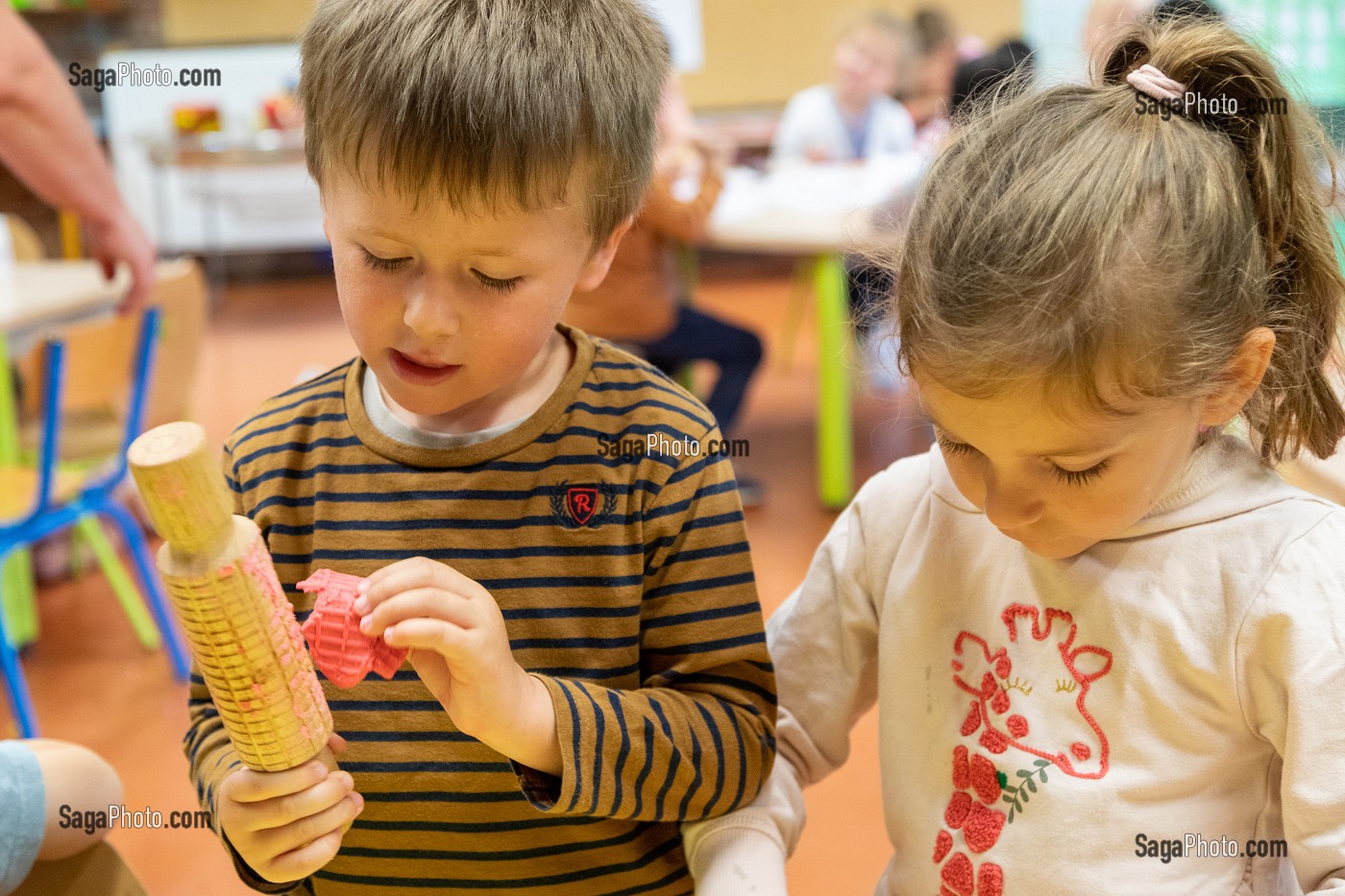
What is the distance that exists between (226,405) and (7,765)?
14.0ft

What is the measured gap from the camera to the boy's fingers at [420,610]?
764 millimetres

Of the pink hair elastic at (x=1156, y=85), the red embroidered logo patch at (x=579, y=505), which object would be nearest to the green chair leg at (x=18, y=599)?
the red embroidered logo patch at (x=579, y=505)

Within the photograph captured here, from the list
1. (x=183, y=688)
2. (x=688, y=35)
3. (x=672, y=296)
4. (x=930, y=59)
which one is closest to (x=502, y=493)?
(x=183, y=688)

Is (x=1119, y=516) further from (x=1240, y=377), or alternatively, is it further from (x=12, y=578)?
(x=12, y=578)

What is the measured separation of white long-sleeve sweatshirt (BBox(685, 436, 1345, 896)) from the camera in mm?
870

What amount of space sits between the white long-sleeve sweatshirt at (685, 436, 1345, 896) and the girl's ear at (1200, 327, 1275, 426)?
47 millimetres

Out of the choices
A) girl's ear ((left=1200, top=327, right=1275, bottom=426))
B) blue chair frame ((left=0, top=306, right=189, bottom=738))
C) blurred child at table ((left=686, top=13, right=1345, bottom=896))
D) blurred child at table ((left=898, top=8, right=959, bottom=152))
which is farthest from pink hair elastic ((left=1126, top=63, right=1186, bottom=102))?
blurred child at table ((left=898, top=8, right=959, bottom=152))

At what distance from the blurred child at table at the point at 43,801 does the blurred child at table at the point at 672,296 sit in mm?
2352

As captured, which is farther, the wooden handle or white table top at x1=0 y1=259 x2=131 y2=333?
white table top at x1=0 y1=259 x2=131 y2=333

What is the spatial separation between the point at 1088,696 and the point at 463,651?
0.46 meters

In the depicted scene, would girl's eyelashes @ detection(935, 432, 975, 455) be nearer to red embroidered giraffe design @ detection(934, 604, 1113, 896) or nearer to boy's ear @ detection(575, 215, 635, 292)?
red embroidered giraffe design @ detection(934, 604, 1113, 896)

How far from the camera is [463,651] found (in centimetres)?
79

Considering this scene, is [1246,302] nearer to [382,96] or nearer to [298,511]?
[382,96]

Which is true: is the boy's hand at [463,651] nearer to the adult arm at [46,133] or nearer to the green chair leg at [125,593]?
the adult arm at [46,133]
